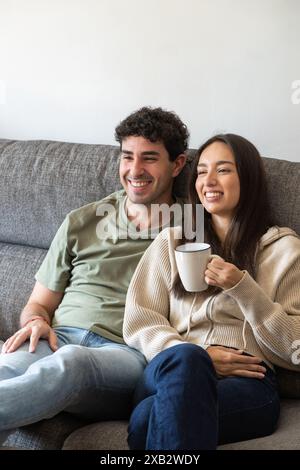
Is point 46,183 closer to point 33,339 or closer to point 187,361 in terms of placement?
point 33,339

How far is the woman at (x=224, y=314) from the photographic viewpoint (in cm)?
150

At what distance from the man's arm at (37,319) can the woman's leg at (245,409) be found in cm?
52

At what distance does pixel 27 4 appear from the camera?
255 centimetres

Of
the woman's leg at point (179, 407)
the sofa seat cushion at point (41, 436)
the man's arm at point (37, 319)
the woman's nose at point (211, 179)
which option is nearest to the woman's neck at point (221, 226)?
the woman's nose at point (211, 179)

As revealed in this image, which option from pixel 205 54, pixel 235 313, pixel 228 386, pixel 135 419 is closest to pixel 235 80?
pixel 205 54

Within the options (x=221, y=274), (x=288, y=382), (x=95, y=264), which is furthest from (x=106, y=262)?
(x=288, y=382)

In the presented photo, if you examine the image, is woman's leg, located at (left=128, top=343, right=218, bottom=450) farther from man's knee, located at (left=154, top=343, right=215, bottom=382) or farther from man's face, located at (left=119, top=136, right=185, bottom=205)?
man's face, located at (left=119, top=136, right=185, bottom=205)

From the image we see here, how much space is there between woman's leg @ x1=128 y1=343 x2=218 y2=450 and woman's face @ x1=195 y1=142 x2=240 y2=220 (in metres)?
0.45

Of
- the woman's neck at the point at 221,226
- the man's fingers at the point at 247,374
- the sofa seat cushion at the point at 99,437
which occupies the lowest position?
the sofa seat cushion at the point at 99,437

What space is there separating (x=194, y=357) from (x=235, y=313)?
297 millimetres

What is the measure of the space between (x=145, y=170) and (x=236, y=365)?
0.64 metres

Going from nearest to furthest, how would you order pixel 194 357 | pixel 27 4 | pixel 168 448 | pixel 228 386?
pixel 168 448 → pixel 194 357 → pixel 228 386 → pixel 27 4

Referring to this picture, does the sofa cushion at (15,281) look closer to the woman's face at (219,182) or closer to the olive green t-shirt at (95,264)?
the olive green t-shirt at (95,264)

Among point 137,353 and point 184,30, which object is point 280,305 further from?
point 184,30
